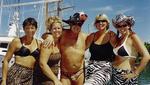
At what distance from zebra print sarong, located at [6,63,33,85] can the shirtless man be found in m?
0.62

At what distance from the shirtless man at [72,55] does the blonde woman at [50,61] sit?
30 cm

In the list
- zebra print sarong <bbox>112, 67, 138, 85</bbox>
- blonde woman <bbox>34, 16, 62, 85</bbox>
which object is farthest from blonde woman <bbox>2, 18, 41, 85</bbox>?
zebra print sarong <bbox>112, 67, 138, 85</bbox>

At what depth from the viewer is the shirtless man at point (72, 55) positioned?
7.19 meters

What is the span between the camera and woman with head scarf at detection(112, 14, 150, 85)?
6716 millimetres

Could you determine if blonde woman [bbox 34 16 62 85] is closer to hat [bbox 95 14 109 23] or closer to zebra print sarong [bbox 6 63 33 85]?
zebra print sarong [bbox 6 63 33 85]

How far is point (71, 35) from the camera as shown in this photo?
722 centimetres

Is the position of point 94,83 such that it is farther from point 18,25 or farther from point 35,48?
point 18,25

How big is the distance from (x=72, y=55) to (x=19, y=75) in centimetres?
101

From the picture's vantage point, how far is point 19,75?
702 cm

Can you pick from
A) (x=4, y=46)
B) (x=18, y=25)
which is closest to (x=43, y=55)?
(x=4, y=46)

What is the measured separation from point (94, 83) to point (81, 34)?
93 centimetres

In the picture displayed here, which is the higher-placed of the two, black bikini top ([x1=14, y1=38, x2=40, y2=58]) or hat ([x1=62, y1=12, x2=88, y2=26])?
hat ([x1=62, y1=12, x2=88, y2=26])

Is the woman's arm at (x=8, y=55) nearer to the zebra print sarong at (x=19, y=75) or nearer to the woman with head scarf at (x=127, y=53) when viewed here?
the zebra print sarong at (x=19, y=75)

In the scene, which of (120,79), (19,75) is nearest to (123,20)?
(120,79)
